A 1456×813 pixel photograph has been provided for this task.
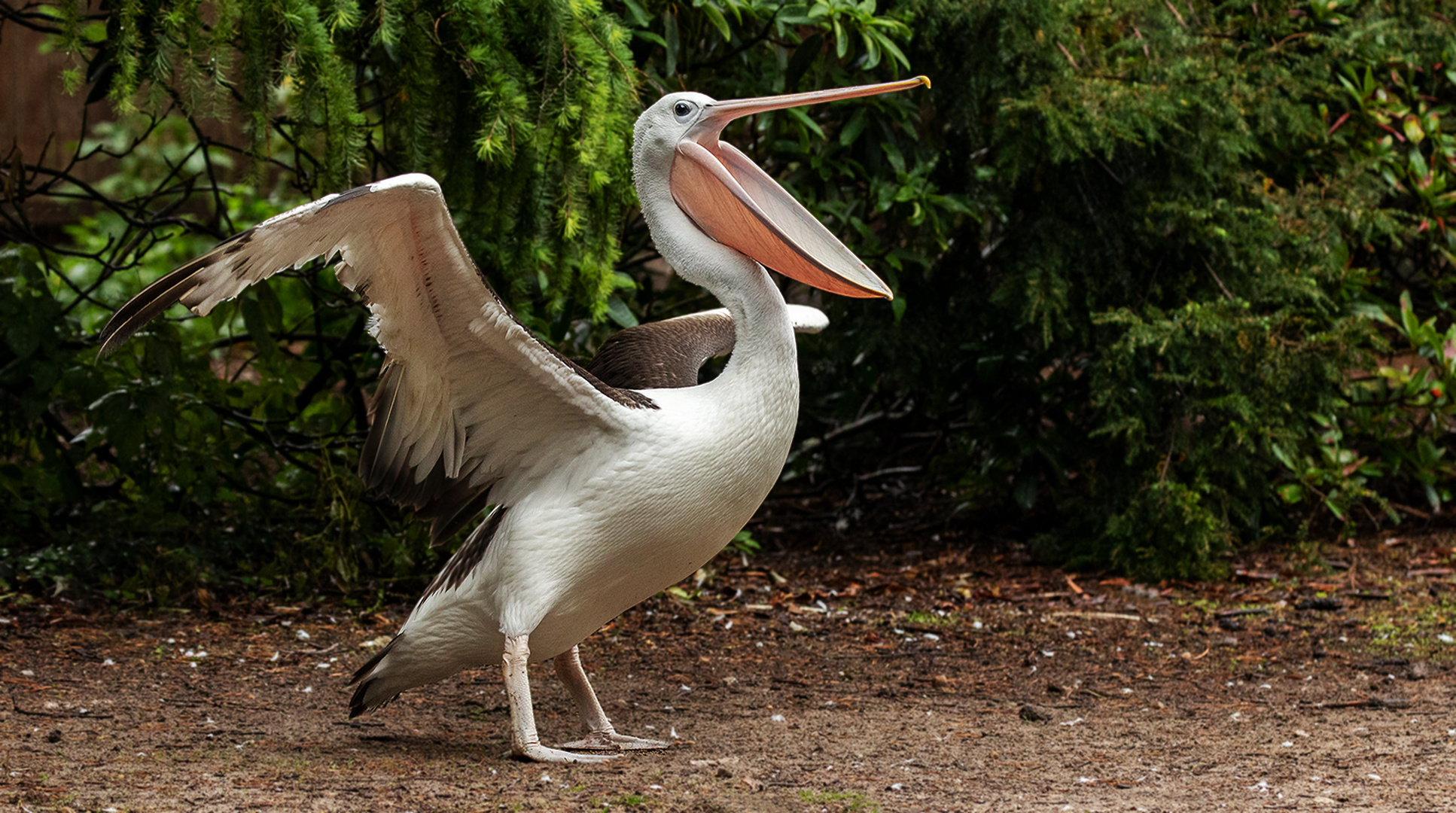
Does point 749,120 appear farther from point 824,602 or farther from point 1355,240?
point 1355,240

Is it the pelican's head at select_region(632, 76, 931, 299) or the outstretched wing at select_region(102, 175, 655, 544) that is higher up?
the pelican's head at select_region(632, 76, 931, 299)

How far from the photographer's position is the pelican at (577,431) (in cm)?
320

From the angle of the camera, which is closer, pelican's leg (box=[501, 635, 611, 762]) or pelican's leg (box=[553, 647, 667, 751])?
pelican's leg (box=[501, 635, 611, 762])

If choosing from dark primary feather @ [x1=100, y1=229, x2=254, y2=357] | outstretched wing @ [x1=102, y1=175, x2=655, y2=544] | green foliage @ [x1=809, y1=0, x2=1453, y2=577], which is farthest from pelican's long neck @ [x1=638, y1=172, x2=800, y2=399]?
green foliage @ [x1=809, y1=0, x2=1453, y2=577]

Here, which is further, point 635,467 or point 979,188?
point 979,188

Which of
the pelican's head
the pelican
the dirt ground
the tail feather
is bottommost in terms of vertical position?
A: the dirt ground

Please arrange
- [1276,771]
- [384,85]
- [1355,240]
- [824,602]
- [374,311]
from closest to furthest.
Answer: [374,311] < [1276,771] < [384,85] < [824,602] < [1355,240]

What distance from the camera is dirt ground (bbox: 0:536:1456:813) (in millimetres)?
3086

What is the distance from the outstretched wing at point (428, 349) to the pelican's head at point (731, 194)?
50 cm

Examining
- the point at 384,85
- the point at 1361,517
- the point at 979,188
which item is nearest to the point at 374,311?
the point at 384,85

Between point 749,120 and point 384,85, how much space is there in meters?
1.77

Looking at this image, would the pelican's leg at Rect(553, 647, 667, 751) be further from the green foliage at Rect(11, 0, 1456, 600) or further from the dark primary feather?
the dark primary feather

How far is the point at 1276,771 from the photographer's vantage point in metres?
3.31

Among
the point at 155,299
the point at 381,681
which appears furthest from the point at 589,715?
the point at 155,299
